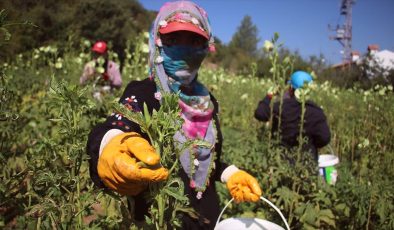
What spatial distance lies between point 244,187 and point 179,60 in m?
0.64

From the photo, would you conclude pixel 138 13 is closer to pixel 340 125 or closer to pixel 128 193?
pixel 340 125

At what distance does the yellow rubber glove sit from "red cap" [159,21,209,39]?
0.66 metres

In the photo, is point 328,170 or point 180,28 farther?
point 328,170

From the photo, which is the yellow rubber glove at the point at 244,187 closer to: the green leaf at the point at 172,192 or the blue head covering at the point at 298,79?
the green leaf at the point at 172,192

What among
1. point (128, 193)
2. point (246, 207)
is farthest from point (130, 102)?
point (246, 207)

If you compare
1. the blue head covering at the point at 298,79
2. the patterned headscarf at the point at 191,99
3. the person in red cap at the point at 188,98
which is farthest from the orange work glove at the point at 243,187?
the blue head covering at the point at 298,79

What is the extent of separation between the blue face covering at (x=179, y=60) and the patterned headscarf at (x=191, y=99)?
0.8 inches

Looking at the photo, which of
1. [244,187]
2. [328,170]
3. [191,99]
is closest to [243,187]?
[244,187]

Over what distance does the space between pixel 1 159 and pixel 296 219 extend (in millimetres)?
2065

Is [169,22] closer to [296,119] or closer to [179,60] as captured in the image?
[179,60]

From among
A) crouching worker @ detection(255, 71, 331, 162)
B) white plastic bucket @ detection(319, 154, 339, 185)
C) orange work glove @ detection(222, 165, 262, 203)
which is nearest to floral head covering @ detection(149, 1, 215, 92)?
orange work glove @ detection(222, 165, 262, 203)

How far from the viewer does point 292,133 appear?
341 cm

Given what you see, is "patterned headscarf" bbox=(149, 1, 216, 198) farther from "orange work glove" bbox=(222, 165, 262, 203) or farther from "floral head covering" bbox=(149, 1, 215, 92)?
"orange work glove" bbox=(222, 165, 262, 203)

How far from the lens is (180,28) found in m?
1.39
